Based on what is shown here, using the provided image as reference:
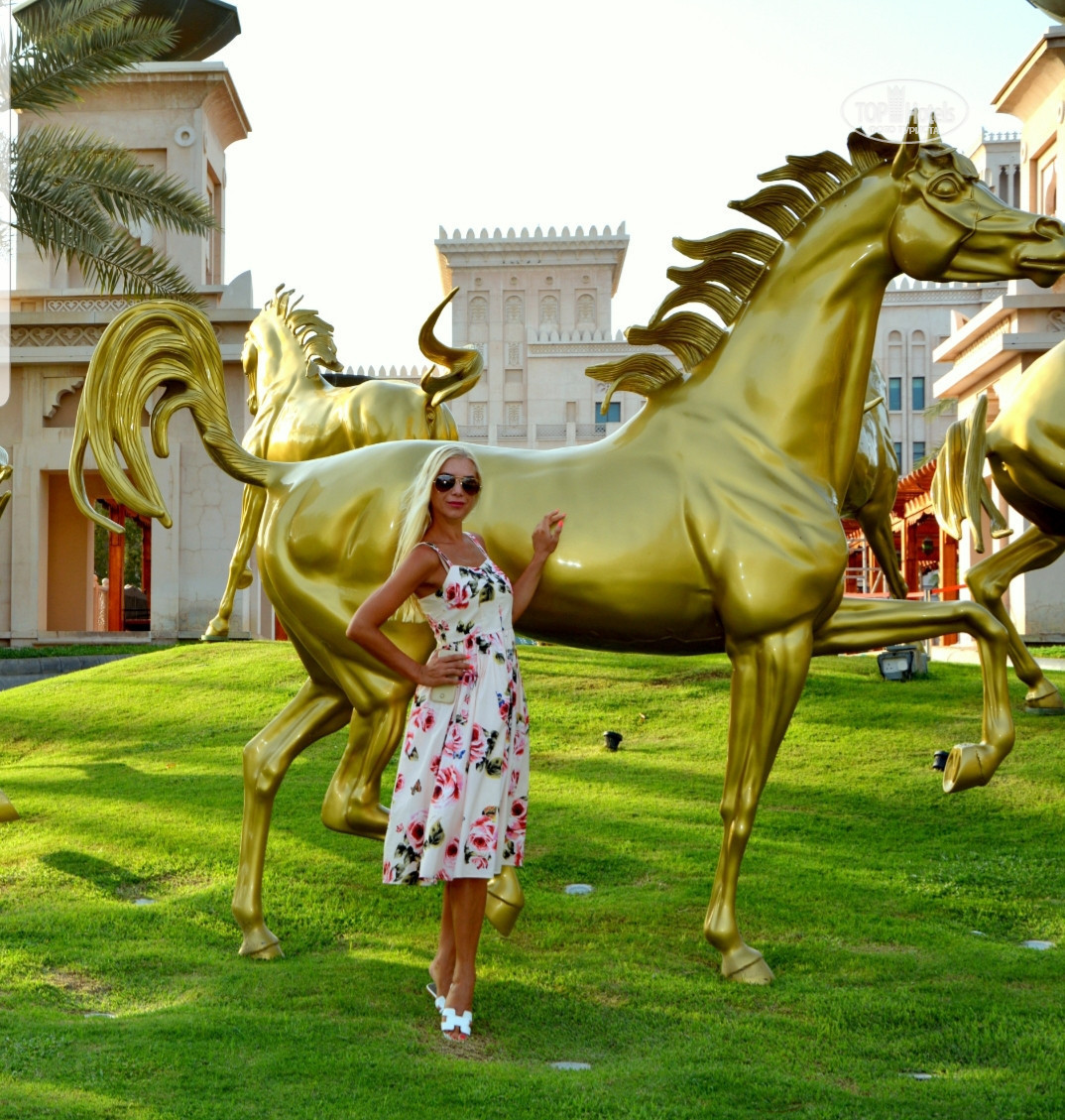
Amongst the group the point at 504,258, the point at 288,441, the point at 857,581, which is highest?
the point at 504,258

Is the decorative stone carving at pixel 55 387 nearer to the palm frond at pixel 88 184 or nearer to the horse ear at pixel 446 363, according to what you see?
the palm frond at pixel 88 184

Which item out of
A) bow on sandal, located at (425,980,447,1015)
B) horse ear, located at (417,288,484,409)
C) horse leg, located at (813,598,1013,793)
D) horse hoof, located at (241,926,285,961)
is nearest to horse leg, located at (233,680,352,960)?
horse hoof, located at (241,926,285,961)

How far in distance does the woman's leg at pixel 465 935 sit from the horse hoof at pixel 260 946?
3.85 feet

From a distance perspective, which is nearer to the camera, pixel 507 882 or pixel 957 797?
pixel 507 882

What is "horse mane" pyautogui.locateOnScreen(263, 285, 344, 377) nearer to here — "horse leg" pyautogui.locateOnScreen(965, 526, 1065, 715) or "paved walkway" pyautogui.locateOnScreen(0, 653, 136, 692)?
"horse leg" pyautogui.locateOnScreen(965, 526, 1065, 715)

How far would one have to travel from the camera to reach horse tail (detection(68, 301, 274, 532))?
4988 millimetres

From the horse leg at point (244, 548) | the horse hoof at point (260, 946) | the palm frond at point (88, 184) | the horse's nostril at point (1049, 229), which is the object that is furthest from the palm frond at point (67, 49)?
the horse's nostril at point (1049, 229)

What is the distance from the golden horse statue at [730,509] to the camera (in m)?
4.52

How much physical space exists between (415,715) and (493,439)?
4616 centimetres

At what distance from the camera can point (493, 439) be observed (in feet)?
164

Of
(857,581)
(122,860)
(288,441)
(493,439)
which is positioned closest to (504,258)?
(493,439)

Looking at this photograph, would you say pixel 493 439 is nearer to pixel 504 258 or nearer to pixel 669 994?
pixel 504 258

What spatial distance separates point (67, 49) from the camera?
13875mm

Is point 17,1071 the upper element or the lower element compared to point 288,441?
lower
